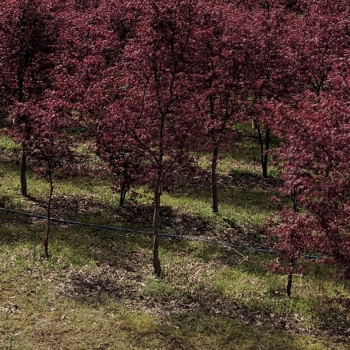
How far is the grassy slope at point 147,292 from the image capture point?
1000cm

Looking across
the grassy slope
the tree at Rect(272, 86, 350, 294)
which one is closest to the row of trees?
the tree at Rect(272, 86, 350, 294)

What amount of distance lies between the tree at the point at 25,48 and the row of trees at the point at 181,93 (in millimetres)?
35

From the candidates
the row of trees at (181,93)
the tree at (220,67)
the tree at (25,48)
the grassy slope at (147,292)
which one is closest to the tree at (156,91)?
the row of trees at (181,93)

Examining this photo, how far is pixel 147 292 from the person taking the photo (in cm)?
1167

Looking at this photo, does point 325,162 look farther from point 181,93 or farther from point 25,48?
point 25,48

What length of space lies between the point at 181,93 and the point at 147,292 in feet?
19.0

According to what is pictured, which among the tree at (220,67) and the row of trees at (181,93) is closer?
the row of trees at (181,93)

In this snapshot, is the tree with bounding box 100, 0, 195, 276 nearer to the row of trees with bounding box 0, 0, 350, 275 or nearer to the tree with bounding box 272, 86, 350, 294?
the row of trees with bounding box 0, 0, 350, 275

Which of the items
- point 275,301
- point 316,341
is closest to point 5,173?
point 275,301

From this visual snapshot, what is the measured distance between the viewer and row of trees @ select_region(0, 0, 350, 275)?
8984mm

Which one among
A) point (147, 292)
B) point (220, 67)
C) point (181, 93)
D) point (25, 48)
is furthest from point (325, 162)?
point (25, 48)

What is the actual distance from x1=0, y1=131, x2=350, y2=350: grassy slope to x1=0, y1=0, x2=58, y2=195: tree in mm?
3684

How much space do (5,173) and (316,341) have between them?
1353 cm

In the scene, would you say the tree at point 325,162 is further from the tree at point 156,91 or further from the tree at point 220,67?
the tree at point 220,67
